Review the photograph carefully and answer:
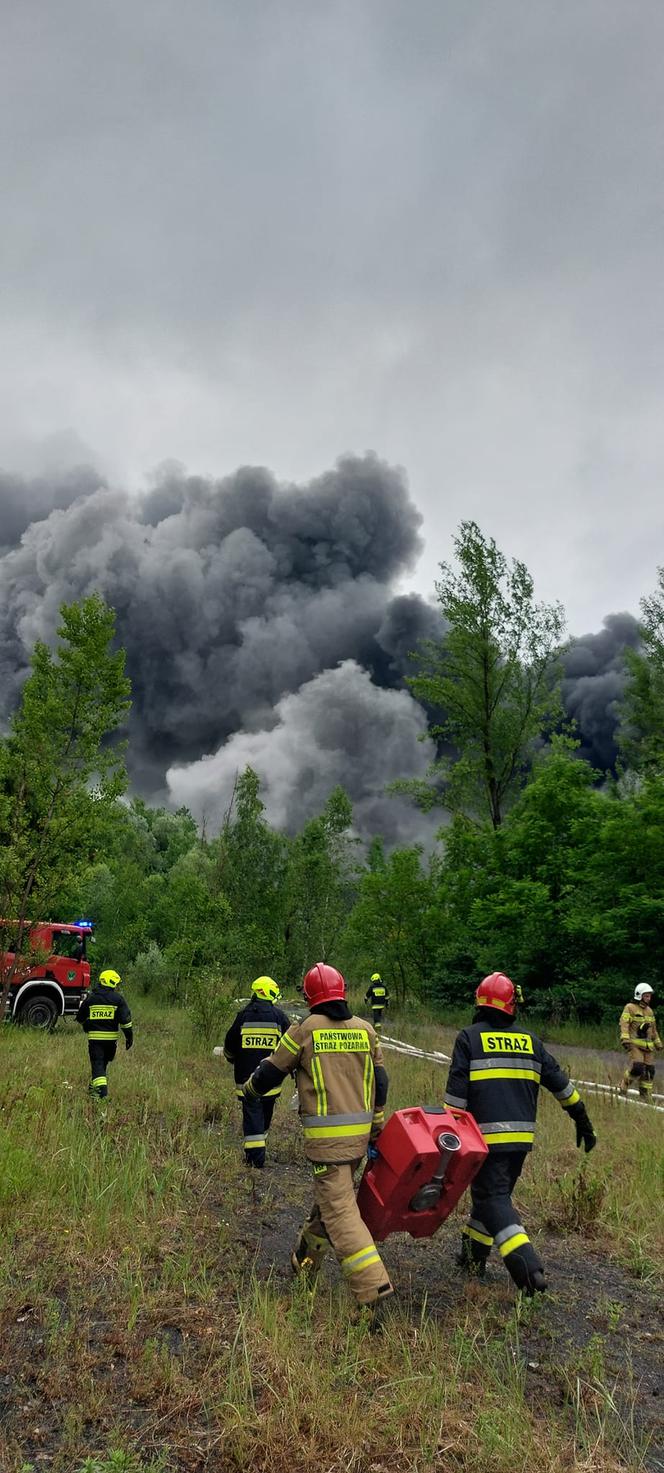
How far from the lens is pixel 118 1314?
4.16m

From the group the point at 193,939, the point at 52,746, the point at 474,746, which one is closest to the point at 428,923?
the point at 474,746

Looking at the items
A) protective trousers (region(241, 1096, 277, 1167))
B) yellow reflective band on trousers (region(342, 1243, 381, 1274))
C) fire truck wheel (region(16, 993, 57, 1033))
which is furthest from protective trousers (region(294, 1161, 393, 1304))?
fire truck wheel (region(16, 993, 57, 1033))

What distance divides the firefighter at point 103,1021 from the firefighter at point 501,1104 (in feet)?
17.4

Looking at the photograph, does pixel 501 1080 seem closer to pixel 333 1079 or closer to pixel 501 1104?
pixel 501 1104

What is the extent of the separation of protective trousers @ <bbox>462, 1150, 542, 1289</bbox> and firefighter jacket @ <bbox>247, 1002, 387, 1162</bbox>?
0.71m

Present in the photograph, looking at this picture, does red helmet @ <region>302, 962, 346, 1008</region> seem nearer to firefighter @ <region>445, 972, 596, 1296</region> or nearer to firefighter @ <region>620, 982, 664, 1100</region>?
firefighter @ <region>445, 972, 596, 1296</region>

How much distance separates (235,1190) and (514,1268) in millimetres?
2717

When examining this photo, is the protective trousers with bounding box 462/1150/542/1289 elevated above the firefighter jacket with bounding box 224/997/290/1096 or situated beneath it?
situated beneath

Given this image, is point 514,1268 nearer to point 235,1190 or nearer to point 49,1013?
point 235,1190

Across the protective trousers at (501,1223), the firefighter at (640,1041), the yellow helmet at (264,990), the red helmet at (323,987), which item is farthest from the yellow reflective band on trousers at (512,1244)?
the firefighter at (640,1041)

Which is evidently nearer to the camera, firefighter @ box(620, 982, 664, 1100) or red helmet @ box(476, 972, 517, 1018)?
red helmet @ box(476, 972, 517, 1018)

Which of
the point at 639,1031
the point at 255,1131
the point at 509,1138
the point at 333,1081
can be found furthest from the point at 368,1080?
the point at 639,1031

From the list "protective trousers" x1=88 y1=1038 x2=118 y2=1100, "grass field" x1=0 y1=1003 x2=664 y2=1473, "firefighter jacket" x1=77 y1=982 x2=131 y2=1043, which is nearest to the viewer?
"grass field" x1=0 y1=1003 x2=664 y2=1473

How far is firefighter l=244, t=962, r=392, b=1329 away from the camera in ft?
14.3
